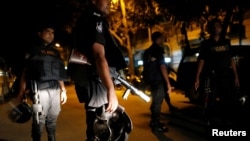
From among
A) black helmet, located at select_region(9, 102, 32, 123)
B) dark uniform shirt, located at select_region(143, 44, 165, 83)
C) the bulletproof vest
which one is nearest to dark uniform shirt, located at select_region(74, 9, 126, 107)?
the bulletproof vest

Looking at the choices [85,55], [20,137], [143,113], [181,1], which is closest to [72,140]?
[20,137]

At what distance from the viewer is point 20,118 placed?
5.42 metres

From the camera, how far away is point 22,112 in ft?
17.5

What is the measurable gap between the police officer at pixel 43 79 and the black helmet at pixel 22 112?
127 millimetres

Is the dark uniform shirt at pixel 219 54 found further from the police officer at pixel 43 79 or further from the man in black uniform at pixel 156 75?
the police officer at pixel 43 79

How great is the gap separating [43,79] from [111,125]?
1871 millimetres

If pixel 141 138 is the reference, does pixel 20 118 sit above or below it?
above

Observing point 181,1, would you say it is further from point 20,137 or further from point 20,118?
point 20,118

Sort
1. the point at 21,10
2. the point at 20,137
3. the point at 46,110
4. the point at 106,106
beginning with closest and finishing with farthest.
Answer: the point at 106,106
the point at 46,110
the point at 20,137
the point at 21,10

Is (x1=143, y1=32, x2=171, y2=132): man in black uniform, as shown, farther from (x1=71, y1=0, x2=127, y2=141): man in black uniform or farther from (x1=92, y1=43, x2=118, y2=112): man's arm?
(x1=92, y1=43, x2=118, y2=112): man's arm

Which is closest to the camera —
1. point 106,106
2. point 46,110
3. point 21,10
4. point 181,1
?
point 106,106

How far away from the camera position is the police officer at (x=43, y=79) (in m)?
4.96

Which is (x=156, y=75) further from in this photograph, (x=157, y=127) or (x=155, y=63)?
(x=157, y=127)

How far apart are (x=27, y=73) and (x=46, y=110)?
0.57m
